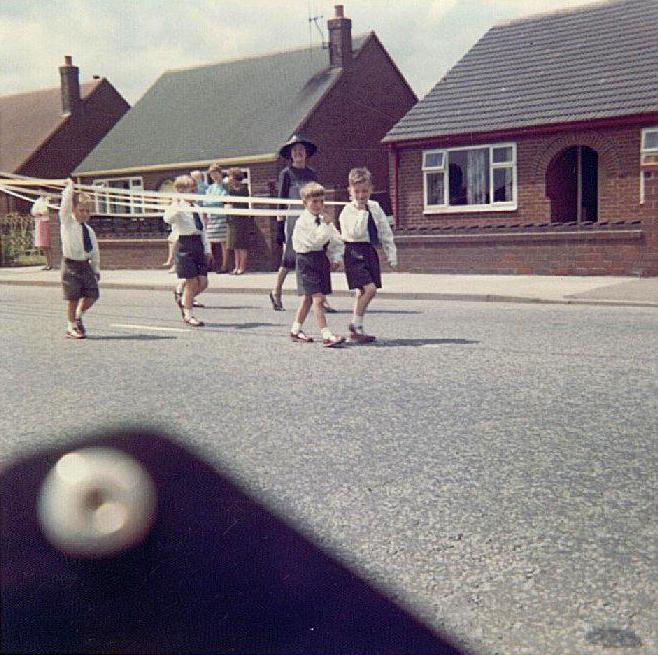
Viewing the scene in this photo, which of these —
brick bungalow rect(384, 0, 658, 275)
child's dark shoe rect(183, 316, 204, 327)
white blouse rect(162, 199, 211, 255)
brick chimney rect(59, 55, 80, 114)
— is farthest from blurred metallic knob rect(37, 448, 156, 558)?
brick chimney rect(59, 55, 80, 114)

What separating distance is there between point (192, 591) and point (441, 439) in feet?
7.44

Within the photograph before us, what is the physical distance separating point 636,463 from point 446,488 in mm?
1048

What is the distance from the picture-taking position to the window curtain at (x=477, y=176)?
71.0 ft

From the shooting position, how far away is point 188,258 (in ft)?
34.2

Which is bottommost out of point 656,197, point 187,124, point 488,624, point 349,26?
point 488,624

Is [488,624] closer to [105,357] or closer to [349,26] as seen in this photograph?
[105,357]

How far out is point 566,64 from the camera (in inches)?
850

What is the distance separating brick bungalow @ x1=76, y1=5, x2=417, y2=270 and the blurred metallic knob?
19.0 metres

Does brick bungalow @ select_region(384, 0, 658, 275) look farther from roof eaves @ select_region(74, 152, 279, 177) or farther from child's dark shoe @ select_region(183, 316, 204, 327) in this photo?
child's dark shoe @ select_region(183, 316, 204, 327)

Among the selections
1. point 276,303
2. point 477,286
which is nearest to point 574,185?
point 477,286

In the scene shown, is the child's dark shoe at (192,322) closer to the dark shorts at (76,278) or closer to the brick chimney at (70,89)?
the dark shorts at (76,278)

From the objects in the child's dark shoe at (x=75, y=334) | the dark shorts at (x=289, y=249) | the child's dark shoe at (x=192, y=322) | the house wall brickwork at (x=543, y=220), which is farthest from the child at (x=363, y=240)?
the house wall brickwork at (x=543, y=220)

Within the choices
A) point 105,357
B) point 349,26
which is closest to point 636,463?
point 105,357

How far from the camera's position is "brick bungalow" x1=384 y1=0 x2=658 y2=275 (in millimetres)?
17547
